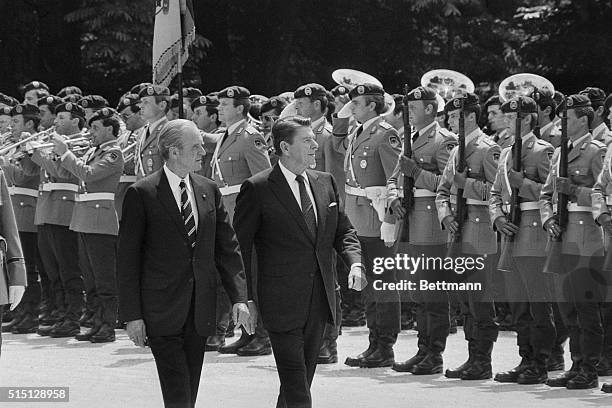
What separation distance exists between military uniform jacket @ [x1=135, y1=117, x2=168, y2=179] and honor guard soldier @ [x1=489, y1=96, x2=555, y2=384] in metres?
3.50

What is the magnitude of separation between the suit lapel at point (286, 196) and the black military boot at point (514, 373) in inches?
133

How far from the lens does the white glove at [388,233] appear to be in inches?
478

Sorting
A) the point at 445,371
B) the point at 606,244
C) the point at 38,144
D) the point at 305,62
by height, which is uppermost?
the point at 305,62

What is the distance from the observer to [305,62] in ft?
75.5

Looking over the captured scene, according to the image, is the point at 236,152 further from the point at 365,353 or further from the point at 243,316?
the point at 243,316

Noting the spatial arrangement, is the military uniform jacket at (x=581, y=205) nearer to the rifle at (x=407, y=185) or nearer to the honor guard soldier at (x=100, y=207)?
the rifle at (x=407, y=185)

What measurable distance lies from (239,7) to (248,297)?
14.4 m

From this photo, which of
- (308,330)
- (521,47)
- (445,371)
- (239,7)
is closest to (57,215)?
(445,371)

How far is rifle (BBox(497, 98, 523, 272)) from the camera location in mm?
11266

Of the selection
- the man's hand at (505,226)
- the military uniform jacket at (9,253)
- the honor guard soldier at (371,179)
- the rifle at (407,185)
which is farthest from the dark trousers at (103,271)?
the military uniform jacket at (9,253)

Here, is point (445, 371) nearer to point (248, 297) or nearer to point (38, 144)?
point (248, 297)

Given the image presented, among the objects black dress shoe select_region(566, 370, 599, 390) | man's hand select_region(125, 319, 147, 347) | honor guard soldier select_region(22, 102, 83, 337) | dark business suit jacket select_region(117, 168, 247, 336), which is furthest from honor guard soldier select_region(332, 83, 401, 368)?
man's hand select_region(125, 319, 147, 347)

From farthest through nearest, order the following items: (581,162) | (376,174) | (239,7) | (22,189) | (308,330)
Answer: (239,7) < (22,189) < (376,174) < (581,162) < (308,330)

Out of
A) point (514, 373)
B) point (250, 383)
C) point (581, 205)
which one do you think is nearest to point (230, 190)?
point (250, 383)
